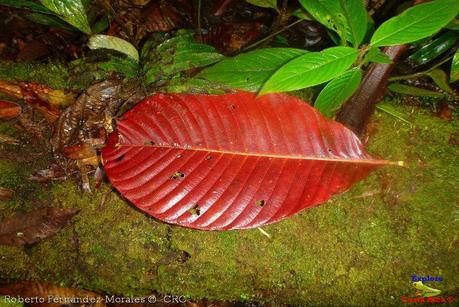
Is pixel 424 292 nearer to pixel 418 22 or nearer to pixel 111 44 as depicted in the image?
pixel 418 22

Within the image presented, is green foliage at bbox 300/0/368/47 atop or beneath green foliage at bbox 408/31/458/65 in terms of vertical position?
atop

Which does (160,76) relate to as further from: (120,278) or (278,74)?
(120,278)

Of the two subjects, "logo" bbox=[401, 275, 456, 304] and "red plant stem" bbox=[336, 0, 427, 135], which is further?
"red plant stem" bbox=[336, 0, 427, 135]

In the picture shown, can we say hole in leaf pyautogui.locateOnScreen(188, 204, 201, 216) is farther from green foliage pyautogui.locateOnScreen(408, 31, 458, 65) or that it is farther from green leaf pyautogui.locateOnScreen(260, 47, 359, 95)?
green foliage pyautogui.locateOnScreen(408, 31, 458, 65)

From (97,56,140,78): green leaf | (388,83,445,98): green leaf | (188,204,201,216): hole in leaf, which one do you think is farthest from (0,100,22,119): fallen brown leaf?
(388,83,445,98): green leaf

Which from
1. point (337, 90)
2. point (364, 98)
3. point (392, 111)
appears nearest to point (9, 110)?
point (337, 90)

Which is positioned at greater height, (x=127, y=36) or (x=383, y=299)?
(x=127, y=36)

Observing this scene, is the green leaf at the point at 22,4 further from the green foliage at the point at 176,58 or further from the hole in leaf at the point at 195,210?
the hole in leaf at the point at 195,210

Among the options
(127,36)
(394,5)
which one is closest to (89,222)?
(127,36)
